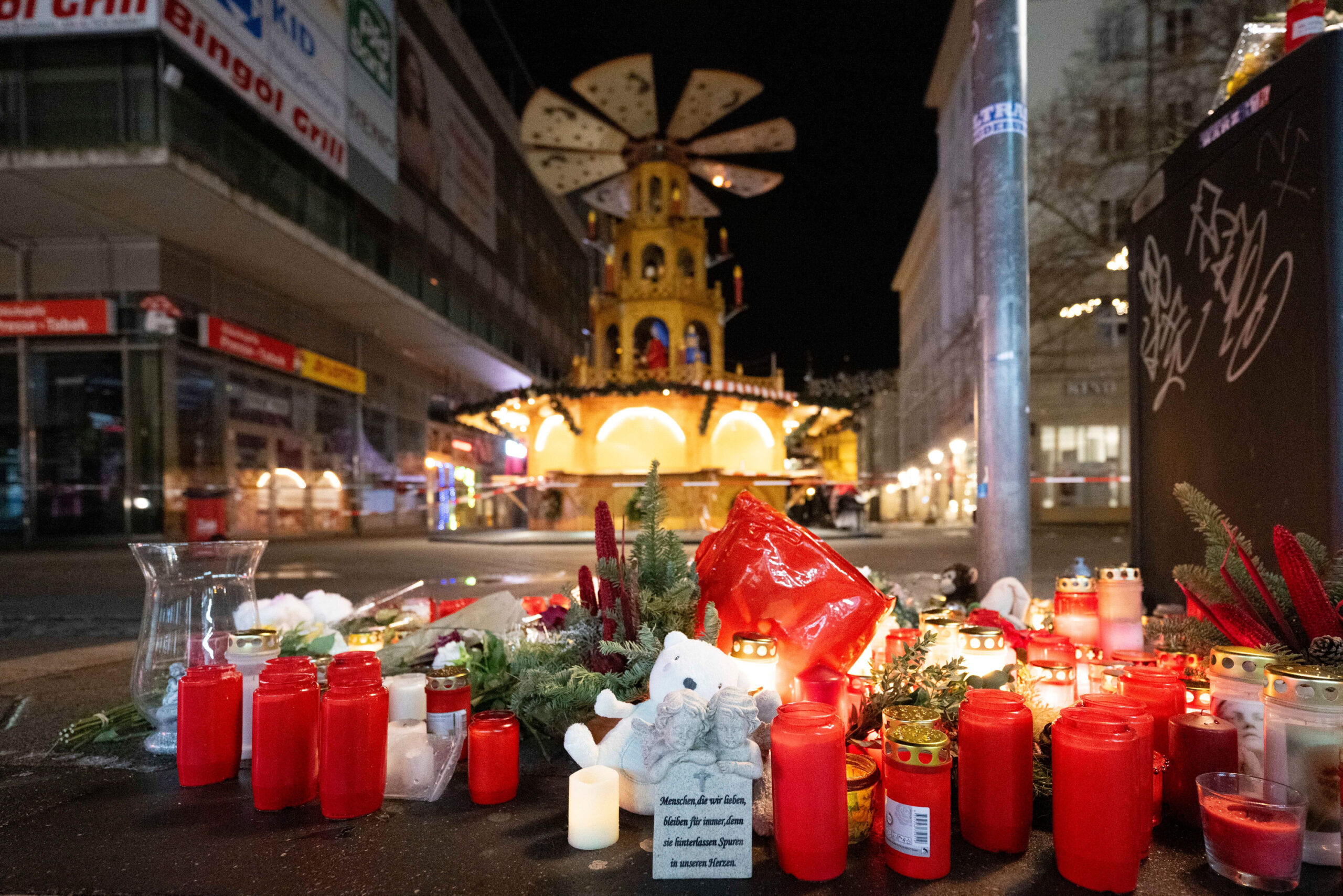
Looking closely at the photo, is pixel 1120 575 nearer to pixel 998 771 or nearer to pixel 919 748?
pixel 998 771

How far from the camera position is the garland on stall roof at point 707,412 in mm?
15406

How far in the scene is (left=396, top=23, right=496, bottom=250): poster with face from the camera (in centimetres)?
2050

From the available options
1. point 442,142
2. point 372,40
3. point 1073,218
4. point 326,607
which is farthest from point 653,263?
point 326,607

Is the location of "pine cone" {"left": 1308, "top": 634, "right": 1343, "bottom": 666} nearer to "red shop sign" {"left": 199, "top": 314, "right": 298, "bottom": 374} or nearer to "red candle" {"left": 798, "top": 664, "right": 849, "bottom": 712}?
"red candle" {"left": 798, "top": 664, "right": 849, "bottom": 712}

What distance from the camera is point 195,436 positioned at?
14523mm

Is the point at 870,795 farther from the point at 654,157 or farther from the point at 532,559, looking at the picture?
the point at 654,157

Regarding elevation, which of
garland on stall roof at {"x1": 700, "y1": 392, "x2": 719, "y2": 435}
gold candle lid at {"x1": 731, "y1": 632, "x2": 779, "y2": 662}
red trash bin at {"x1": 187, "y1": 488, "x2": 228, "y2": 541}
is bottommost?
red trash bin at {"x1": 187, "y1": 488, "x2": 228, "y2": 541}

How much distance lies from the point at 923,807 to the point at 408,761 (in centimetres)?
133

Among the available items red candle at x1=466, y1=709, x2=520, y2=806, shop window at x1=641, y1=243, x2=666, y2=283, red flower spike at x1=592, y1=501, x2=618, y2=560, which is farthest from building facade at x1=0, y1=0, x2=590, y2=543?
red candle at x1=466, y1=709, x2=520, y2=806

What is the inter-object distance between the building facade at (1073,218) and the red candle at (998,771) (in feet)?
36.1

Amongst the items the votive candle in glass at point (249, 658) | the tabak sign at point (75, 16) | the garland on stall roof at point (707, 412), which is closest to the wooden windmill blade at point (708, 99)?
the garland on stall roof at point (707, 412)

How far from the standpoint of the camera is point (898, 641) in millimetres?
2547

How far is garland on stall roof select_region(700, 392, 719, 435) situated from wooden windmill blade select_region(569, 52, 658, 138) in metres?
6.31

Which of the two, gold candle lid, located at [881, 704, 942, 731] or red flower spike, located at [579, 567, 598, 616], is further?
red flower spike, located at [579, 567, 598, 616]
